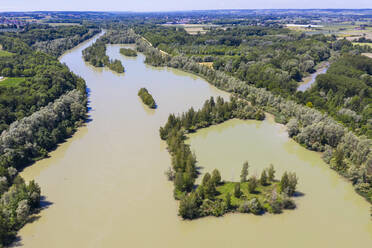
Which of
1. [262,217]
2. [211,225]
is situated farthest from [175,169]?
[262,217]

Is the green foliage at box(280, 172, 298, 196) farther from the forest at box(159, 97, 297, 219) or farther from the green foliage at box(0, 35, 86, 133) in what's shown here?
the green foliage at box(0, 35, 86, 133)

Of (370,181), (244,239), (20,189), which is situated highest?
(20,189)

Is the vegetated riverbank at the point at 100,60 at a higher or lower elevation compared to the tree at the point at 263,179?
higher

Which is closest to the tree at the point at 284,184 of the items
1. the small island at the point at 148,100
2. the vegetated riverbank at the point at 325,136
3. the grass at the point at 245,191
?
the grass at the point at 245,191

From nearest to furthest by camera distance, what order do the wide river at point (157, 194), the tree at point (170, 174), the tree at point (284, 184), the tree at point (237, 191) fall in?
1. the wide river at point (157, 194)
2. the tree at point (237, 191)
3. the tree at point (284, 184)
4. the tree at point (170, 174)

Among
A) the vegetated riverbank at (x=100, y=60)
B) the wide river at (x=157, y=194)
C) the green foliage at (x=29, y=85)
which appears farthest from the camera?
the vegetated riverbank at (x=100, y=60)

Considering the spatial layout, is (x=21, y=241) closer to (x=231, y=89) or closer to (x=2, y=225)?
(x=2, y=225)

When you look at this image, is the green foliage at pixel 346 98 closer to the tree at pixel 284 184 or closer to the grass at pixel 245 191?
the tree at pixel 284 184
